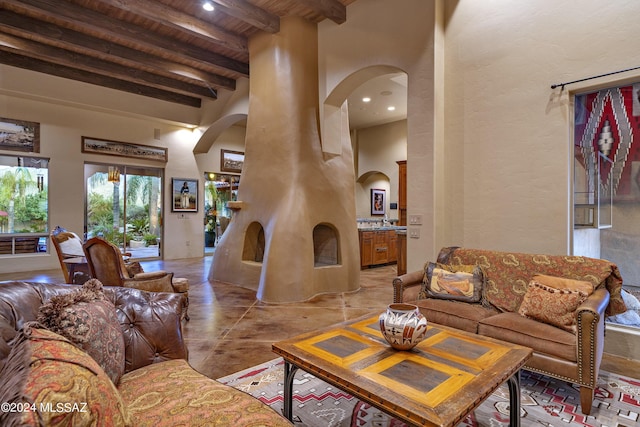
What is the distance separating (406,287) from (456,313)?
24.0 inches

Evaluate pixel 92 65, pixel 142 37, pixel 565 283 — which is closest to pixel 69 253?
pixel 142 37

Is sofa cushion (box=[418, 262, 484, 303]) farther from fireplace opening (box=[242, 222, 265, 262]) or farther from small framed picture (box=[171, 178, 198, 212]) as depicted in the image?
small framed picture (box=[171, 178, 198, 212])

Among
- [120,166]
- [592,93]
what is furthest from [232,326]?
[120,166]

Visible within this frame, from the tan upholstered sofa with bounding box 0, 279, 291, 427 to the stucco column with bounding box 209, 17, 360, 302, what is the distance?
2.97 metres

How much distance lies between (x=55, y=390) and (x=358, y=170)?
34.3 feet

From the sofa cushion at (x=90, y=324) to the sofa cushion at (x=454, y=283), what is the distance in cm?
256

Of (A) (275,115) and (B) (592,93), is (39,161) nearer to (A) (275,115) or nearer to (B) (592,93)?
(A) (275,115)

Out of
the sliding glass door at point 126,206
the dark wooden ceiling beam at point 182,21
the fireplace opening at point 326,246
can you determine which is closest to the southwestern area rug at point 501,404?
the fireplace opening at point 326,246

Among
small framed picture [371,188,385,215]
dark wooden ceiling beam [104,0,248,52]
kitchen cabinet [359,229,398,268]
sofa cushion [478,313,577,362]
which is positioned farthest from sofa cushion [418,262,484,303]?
small framed picture [371,188,385,215]

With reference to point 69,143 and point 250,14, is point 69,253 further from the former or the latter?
point 250,14

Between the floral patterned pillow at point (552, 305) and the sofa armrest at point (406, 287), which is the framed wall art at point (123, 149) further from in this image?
the floral patterned pillow at point (552, 305)

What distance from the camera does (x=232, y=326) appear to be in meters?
3.81

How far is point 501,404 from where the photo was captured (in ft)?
7.24

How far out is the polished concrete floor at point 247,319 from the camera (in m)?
2.90
